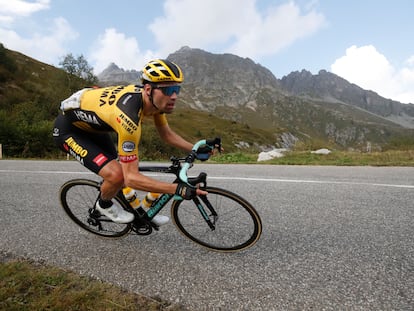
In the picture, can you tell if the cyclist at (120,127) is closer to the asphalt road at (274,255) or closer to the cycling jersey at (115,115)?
the cycling jersey at (115,115)

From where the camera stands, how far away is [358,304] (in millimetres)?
2266

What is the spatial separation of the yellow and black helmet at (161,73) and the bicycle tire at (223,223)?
120cm

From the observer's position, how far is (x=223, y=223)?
135 inches

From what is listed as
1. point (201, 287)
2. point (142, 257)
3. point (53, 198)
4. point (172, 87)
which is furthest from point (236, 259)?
point (53, 198)

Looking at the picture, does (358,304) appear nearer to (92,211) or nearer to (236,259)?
(236,259)

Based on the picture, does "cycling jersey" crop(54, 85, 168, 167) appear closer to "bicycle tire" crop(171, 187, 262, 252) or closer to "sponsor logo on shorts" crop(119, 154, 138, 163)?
"sponsor logo on shorts" crop(119, 154, 138, 163)

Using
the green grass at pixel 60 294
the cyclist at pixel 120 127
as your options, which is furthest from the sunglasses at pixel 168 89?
the green grass at pixel 60 294

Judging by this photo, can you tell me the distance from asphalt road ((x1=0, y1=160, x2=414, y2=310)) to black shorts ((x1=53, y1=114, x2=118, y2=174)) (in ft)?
3.42

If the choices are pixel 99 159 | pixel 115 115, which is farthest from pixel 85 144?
pixel 115 115

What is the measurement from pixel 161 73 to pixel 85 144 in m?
1.28

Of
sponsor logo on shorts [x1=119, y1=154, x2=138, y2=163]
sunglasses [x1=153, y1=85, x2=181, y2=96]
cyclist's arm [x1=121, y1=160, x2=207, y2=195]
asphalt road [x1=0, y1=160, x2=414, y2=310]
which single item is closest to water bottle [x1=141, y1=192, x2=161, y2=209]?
asphalt road [x1=0, y1=160, x2=414, y2=310]

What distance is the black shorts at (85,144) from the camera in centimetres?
321

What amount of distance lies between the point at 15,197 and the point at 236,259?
471cm

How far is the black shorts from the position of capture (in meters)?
3.21
